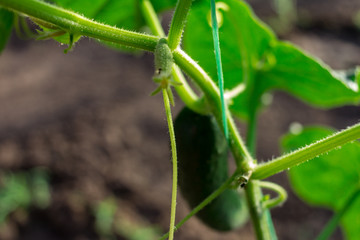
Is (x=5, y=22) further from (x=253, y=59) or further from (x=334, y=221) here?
(x=334, y=221)

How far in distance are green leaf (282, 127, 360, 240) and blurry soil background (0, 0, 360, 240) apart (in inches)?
42.2

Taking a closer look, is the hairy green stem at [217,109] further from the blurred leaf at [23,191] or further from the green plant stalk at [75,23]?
the blurred leaf at [23,191]

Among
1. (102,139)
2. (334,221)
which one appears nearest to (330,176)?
(334,221)

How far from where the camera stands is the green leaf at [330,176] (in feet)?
3.28

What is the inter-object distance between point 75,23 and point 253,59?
566 mm

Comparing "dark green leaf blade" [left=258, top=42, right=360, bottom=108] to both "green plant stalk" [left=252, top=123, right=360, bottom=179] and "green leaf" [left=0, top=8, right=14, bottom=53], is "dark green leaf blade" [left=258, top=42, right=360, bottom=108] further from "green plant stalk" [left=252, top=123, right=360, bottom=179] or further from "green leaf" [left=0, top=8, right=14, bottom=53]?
"green leaf" [left=0, top=8, right=14, bottom=53]

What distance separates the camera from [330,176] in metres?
1.09

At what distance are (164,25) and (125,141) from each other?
146cm

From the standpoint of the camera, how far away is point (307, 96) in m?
1.03

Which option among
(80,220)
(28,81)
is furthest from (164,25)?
(80,220)

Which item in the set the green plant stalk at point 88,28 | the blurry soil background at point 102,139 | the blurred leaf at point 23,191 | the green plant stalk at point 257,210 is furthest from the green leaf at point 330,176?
the blurred leaf at point 23,191

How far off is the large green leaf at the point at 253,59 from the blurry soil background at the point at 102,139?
50.8 inches

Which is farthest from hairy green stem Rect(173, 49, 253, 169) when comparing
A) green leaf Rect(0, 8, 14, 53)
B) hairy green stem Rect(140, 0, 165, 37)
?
green leaf Rect(0, 8, 14, 53)

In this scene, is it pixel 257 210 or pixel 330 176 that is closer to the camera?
pixel 257 210
